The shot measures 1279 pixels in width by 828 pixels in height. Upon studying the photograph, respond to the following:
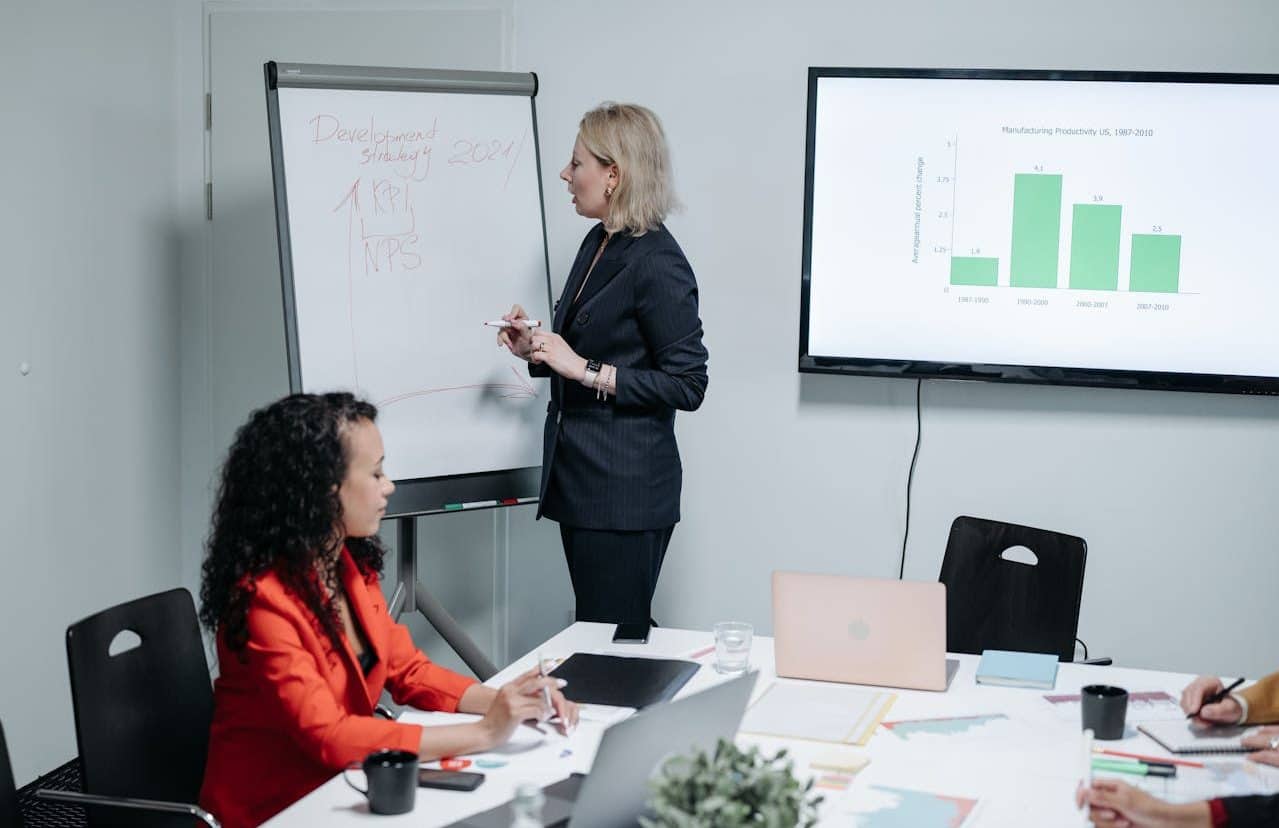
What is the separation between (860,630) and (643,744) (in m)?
0.84

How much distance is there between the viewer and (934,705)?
190cm

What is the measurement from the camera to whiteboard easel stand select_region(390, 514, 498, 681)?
3350 millimetres

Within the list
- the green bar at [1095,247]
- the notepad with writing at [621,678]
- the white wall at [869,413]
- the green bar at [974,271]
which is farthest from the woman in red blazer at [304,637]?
the green bar at [1095,247]

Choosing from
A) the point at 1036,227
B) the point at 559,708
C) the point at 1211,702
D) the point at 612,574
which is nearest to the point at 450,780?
the point at 559,708

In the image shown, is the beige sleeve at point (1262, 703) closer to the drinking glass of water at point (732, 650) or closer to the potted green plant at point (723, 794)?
the drinking glass of water at point (732, 650)

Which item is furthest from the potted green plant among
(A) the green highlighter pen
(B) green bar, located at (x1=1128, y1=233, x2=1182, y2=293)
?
(B) green bar, located at (x1=1128, y1=233, x2=1182, y2=293)

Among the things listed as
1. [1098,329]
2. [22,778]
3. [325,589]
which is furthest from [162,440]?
[1098,329]

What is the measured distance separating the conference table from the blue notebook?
0.05 ft

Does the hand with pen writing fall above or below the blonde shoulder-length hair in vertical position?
below

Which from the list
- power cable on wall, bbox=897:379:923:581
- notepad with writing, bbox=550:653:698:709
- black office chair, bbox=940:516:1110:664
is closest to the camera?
notepad with writing, bbox=550:653:698:709

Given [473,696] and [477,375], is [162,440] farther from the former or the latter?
[473,696]

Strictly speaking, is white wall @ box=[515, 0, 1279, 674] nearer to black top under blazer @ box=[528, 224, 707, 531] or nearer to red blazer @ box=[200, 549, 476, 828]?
black top under blazer @ box=[528, 224, 707, 531]

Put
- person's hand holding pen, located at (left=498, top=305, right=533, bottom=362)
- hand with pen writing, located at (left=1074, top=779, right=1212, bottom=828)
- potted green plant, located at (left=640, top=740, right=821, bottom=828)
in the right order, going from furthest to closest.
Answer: person's hand holding pen, located at (left=498, top=305, right=533, bottom=362) → hand with pen writing, located at (left=1074, top=779, right=1212, bottom=828) → potted green plant, located at (left=640, top=740, right=821, bottom=828)

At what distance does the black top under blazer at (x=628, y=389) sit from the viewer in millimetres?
2885
